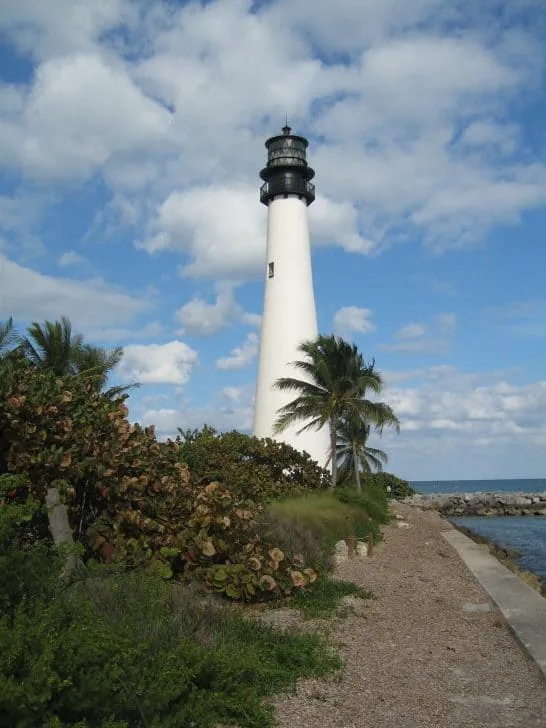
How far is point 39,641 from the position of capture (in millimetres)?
3516

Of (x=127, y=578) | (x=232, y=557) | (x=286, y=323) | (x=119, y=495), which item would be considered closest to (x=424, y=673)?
(x=127, y=578)

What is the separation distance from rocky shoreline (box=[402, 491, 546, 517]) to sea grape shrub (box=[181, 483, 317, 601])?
34983 millimetres

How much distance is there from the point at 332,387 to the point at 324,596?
1610 cm

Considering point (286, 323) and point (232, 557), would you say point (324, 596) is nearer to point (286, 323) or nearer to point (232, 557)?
point (232, 557)

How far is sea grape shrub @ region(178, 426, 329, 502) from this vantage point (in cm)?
1802

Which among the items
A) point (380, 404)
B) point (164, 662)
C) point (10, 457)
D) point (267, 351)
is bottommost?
point (164, 662)

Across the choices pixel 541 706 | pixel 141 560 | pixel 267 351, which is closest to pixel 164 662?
pixel 541 706

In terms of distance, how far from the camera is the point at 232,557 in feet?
27.6

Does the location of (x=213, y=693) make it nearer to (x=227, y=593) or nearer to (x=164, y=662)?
(x=164, y=662)

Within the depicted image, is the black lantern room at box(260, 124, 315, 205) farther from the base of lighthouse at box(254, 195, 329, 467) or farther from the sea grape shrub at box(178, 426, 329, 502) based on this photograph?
the sea grape shrub at box(178, 426, 329, 502)

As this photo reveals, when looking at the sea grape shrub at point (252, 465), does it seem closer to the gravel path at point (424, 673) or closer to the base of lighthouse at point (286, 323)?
the base of lighthouse at point (286, 323)

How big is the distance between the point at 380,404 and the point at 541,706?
1999 cm

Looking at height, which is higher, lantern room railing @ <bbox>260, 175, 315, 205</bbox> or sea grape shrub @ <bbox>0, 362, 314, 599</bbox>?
lantern room railing @ <bbox>260, 175, 315, 205</bbox>

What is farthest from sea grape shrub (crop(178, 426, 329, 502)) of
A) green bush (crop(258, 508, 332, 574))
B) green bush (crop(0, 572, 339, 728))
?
green bush (crop(0, 572, 339, 728))
